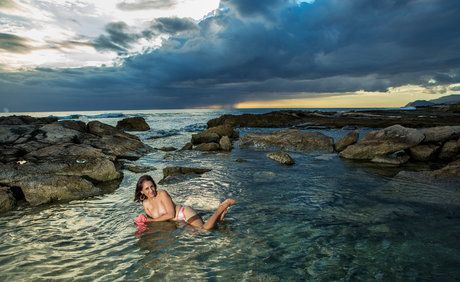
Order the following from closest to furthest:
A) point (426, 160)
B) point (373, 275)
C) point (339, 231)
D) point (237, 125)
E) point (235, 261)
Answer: point (373, 275), point (235, 261), point (339, 231), point (426, 160), point (237, 125)

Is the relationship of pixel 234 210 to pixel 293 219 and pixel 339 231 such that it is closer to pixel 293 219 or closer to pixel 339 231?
pixel 293 219

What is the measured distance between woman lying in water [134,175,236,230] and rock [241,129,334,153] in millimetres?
15555

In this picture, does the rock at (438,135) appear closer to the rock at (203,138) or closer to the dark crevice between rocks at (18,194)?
the rock at (203,138)

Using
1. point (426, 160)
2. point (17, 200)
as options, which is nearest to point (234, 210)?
point (17, 200)

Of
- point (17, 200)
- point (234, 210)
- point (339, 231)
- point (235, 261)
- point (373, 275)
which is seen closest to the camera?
point (373, 275)

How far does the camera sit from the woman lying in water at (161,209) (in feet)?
27.1

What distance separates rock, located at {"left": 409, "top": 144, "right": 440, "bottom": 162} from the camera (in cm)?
1839

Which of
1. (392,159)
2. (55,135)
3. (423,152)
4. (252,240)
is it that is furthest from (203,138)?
(252,240)

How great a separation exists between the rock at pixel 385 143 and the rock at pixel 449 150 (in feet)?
4.71

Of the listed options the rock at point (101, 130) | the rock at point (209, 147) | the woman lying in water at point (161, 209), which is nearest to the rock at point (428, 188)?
the woman lying in water at point (161, 209)

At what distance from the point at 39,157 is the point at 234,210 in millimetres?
10107

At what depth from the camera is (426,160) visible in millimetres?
18406

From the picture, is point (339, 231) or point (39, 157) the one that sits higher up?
point (39, 157)

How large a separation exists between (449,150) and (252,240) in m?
16.3
